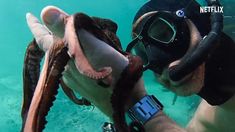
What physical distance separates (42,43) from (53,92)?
42 cm

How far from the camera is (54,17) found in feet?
5.78

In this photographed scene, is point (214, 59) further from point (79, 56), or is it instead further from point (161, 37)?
point (79, 56)

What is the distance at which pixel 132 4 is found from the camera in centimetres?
2927

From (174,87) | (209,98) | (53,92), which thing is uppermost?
(53,92)

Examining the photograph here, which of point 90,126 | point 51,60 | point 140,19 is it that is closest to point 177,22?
point 140,19

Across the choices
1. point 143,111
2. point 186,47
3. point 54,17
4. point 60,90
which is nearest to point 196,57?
point 186,47

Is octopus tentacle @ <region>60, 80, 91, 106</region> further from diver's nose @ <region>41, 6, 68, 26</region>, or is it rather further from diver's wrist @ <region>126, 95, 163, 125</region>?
diver's nose @ <region>41, 6, 68, 26</region>

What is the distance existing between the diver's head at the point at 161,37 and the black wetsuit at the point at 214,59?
11 cm

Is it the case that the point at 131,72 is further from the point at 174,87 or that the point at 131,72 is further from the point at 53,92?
the point at 174,87

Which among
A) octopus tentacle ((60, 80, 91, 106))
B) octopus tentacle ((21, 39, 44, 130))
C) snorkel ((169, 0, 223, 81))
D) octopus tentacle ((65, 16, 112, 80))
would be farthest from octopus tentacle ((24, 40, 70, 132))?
snorkel ((169, 0, 223, 81))

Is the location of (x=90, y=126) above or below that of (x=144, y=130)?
below

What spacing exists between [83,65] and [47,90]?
34 cm

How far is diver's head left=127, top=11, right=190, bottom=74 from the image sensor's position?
3021 mm

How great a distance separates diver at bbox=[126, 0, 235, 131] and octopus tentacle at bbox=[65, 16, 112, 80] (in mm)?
1231
